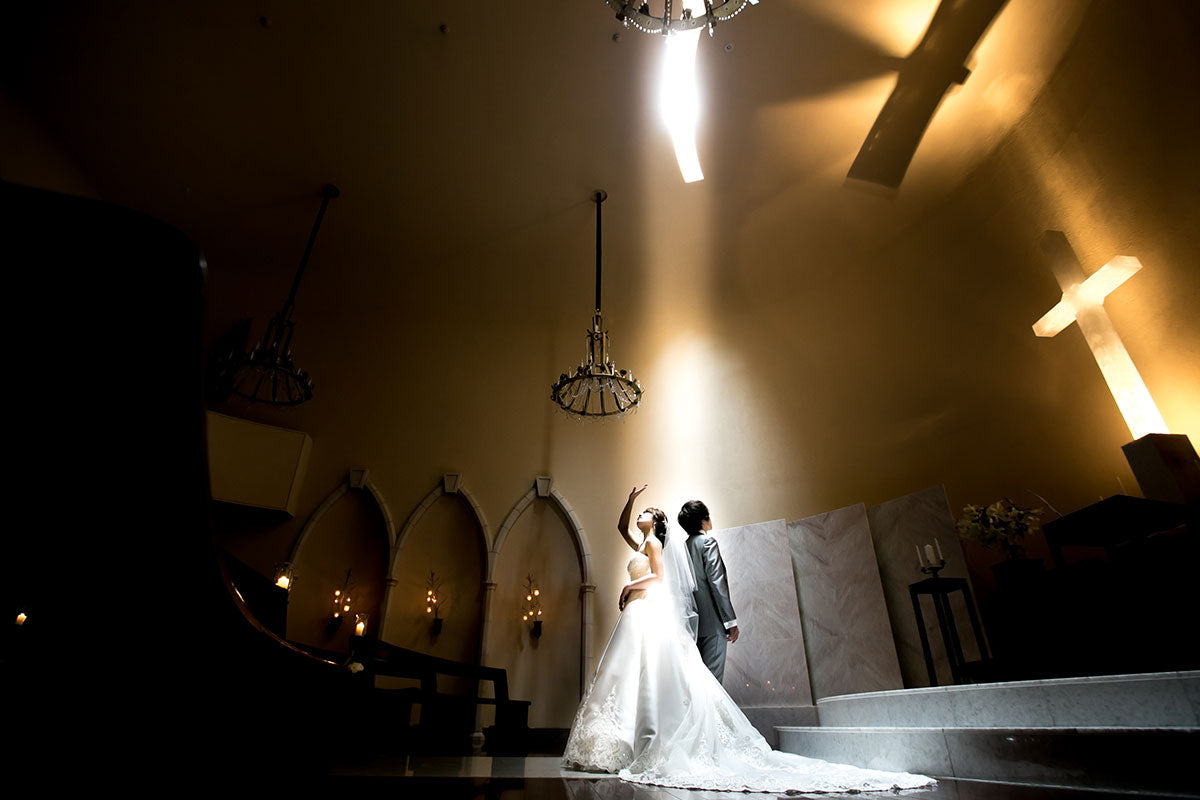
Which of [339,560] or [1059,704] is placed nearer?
[1059,704]

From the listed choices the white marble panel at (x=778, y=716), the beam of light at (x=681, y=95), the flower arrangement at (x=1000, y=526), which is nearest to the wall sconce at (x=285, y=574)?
the white marble panel at (x=778, y=716)

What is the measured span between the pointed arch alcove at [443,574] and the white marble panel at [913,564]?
4240 mm

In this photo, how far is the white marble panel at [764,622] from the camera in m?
5.44

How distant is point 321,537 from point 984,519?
6735 millimetres

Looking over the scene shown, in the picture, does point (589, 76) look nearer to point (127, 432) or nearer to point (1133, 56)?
point (1133, 56)

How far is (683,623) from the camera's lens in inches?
179

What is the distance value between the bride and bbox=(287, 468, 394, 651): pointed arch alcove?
376 cm

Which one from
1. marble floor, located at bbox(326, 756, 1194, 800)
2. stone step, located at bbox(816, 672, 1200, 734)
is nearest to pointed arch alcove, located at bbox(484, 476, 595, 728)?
marble floor, located at bbox(326, 756, 1194, 800)

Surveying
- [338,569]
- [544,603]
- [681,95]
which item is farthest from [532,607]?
[681,95]

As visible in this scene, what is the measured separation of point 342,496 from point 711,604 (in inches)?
180

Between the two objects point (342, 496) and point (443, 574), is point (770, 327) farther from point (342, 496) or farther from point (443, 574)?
point (342, 496)

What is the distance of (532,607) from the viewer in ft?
22.0

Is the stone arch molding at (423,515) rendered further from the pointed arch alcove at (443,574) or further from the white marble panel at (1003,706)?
the white marble panel at (1003,706)

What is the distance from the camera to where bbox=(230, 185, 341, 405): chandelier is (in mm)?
5676
